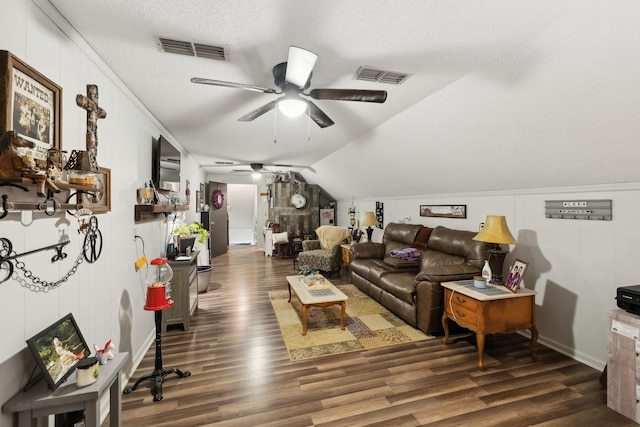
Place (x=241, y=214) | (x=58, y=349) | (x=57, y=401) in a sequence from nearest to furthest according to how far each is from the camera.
A: 1. (x=57, y=401)
2. (x=58, y=349)
3. (x=241, y=214)

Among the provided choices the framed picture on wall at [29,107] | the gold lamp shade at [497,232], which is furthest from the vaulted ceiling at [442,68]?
the gold lamp shade at [497,232]

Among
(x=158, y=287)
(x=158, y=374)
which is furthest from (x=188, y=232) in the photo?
(x=158, y=374)

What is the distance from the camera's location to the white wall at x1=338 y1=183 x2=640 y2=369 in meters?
2.42

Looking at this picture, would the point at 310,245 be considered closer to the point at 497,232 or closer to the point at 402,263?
the point at 402,263

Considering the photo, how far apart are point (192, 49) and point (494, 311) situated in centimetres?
325

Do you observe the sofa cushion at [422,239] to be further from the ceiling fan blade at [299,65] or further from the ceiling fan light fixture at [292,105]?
the ceiling fan blade at [299,65]

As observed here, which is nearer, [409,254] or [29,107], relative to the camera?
[29,107]

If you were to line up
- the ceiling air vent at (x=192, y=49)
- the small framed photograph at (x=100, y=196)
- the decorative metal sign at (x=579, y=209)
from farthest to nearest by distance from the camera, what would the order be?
the decorative metal sign at (x=579, y=209) < the ceiling air vent at (x=192, y=49) < the small framed photograph at (x=100, y=196)

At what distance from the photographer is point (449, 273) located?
10.4 ft

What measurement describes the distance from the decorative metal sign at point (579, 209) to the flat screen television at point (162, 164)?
4.17 meters

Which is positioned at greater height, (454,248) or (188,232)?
(188,232)

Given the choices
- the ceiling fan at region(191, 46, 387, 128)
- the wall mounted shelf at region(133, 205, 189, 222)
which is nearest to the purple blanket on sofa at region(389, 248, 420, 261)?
the ceiling fan at region(191, 46, 387, 128)

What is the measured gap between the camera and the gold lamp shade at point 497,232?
2.86 m

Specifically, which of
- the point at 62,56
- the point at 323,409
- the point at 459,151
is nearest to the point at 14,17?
the point at 62,56
